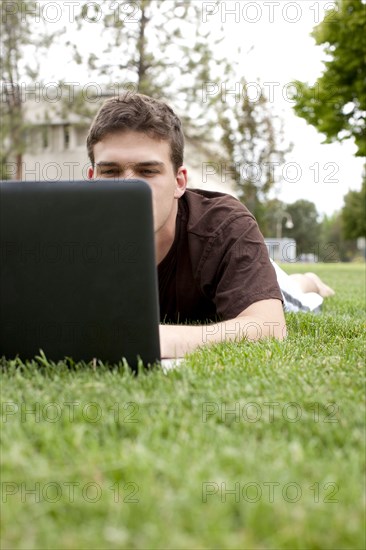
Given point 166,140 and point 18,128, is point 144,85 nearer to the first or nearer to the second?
point 18,128

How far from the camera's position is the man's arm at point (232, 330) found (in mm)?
2588

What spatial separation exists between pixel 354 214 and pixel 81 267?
187ft

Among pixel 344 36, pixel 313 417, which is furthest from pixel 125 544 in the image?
pixel 344 36

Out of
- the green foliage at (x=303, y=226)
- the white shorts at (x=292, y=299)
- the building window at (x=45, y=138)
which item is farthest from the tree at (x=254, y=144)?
the green foliage at (x=303, y=226)

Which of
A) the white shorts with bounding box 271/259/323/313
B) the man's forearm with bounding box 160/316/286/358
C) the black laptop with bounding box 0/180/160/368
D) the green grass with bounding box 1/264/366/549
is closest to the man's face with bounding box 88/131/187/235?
the man's forearm with bounding box 160/316/286/358

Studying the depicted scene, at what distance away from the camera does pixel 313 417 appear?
1.64 m

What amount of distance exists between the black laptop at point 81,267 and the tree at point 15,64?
18.3 meters

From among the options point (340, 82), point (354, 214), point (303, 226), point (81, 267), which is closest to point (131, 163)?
point (81, 267)

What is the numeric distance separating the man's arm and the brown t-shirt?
61mm

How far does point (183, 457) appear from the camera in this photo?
133cm

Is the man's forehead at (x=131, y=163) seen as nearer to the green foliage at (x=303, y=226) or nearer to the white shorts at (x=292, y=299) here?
the white shorts at (x=292, y=299)

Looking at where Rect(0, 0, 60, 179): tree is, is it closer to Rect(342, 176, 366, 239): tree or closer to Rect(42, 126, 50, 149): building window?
Rect(42, 126, 50, 149): building window

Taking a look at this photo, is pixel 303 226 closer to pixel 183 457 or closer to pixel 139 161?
pixel 139 161

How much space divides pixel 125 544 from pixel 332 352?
172 centimetres
